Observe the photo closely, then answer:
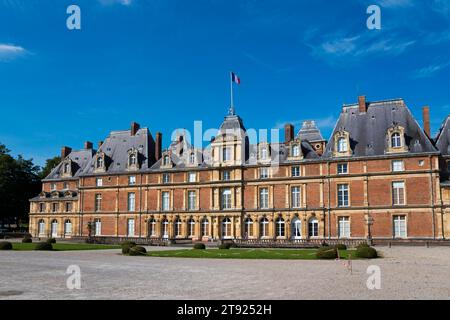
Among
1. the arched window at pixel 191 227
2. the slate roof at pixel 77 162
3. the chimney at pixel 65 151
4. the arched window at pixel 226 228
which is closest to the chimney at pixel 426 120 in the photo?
the arched window at pixel 226 228

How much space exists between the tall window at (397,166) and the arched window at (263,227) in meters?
13.6

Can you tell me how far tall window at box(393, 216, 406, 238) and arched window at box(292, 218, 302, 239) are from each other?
29.3ft

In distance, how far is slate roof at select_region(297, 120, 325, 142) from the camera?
48.9 m

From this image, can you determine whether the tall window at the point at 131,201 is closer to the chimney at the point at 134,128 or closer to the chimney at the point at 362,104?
the chimney at the point at 134,128

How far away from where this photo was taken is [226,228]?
46781 millimetres

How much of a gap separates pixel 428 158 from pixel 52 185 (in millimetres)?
48211

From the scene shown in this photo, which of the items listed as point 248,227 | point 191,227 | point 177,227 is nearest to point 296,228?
point 248,227

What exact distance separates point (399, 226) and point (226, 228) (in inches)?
686

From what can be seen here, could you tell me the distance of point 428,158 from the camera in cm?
3884

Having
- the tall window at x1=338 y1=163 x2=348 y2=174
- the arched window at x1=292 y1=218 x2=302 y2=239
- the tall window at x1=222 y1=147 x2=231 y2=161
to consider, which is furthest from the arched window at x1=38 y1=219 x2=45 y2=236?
the tall window at x1=338 y1=163 x2=348 y2=174

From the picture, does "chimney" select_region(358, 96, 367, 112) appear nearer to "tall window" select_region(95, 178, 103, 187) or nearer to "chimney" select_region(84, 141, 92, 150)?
"tall window" select_region(95, 178, 103, 187)

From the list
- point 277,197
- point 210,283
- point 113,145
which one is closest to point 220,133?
point 277,197

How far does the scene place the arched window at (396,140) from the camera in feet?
133
